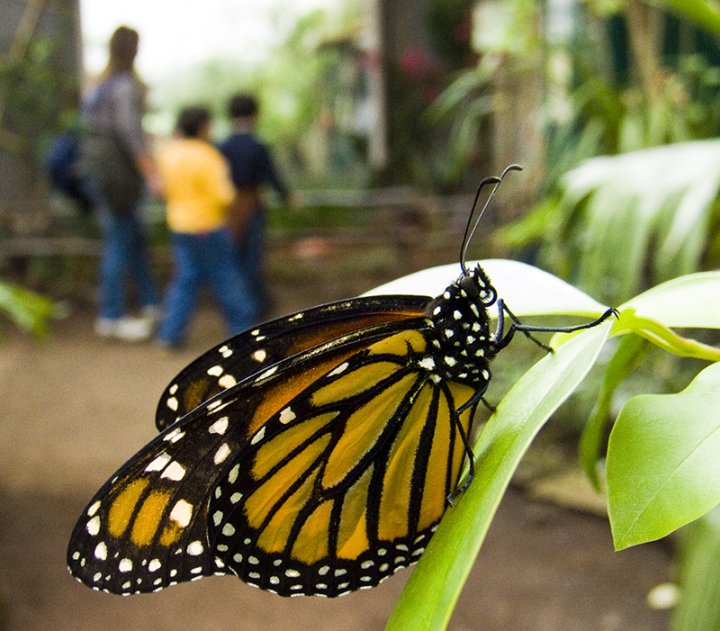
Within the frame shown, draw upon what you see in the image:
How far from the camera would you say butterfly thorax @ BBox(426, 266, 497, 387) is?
72 centimetres

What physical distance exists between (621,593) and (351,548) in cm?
164

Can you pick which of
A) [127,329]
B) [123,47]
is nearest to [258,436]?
[123,47]

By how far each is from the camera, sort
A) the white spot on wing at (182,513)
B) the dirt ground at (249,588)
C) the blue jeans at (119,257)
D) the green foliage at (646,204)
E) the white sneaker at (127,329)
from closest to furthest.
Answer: the white spot on wing at (182,513), the green foliage at (646,204), the dirt ground at (249,588), the blue jeans at (119,257), the white sneaker at (127,329)

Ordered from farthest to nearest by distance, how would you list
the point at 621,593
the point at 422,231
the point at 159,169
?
the point at 422,231
the point at 159,169
the point at 621,593

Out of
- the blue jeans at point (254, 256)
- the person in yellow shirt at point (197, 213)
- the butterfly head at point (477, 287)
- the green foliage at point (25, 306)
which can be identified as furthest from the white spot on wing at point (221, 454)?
the blue jeans at point (254, 256)

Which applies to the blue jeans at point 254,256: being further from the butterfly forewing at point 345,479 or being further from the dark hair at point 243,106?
the butterfly forewing at point 345,479

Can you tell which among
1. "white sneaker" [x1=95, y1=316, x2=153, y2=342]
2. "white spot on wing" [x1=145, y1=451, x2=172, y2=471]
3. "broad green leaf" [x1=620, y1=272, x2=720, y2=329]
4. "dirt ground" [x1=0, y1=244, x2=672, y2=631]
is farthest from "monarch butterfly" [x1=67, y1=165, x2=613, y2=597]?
"white sneaker" [x1=95, y1=316, x2=153, y2=342]

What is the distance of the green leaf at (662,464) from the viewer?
1.40 feet

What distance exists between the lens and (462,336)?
737mm

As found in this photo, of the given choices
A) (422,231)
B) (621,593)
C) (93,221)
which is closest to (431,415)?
(621,593)

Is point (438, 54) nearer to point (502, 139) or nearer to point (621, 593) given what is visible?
point (502, 139)

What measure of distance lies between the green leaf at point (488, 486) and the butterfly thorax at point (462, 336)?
202 mm

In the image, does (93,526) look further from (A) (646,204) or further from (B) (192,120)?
(B) (192,120)

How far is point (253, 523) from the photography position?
81cm
